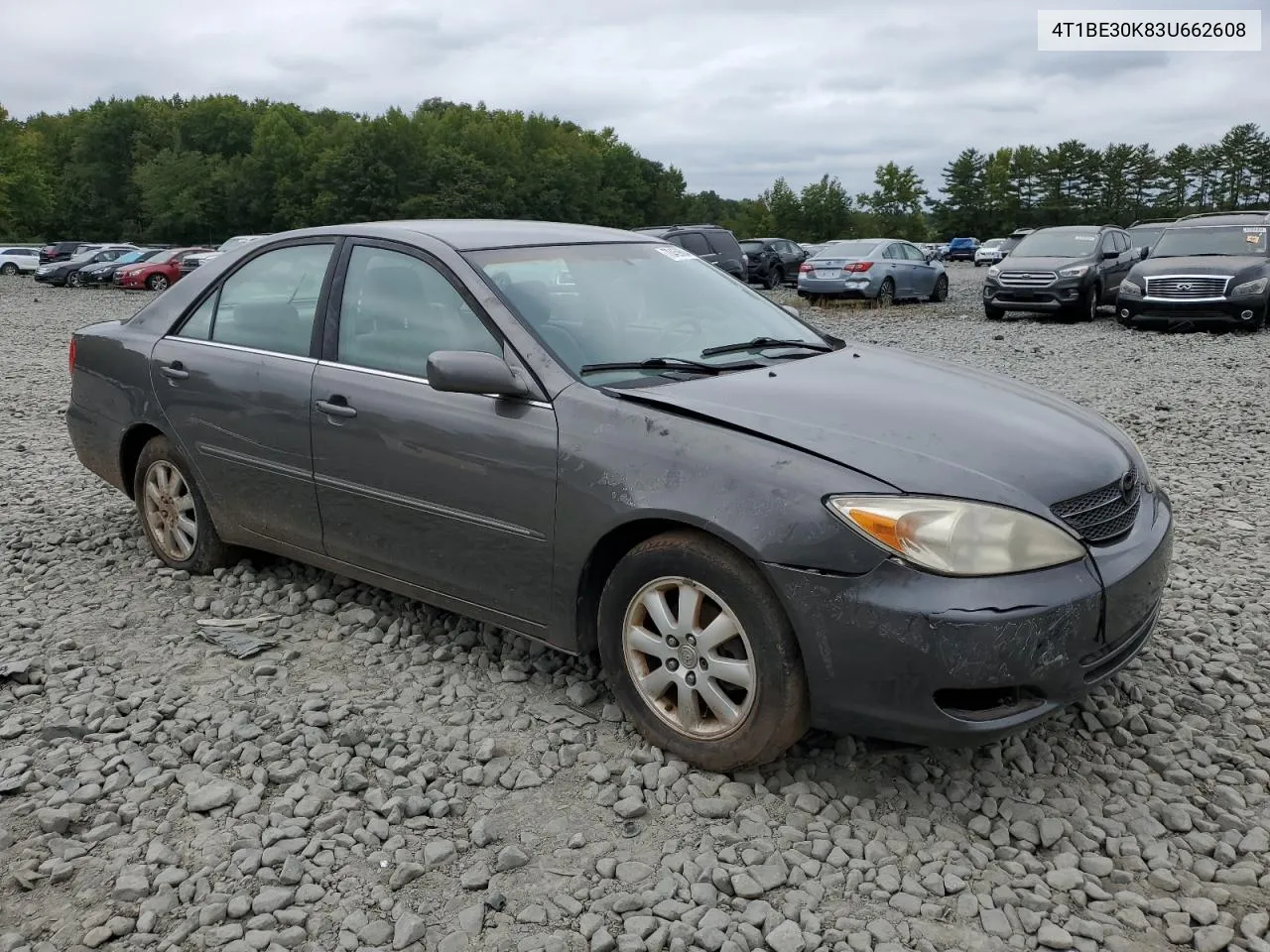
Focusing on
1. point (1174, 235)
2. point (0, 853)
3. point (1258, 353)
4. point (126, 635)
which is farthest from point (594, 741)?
point (1174, 235)

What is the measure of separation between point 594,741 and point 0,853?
1.69 meters

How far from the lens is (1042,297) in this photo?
58.7 ft

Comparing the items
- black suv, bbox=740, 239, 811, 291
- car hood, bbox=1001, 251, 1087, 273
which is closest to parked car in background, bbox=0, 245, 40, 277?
black suv, bbox=740, 239, 811, 291

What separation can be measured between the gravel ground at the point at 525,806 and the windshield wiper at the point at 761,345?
1.25 metres

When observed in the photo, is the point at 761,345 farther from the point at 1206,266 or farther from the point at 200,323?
the point at 1206,266

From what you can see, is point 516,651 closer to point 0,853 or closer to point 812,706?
point 812,706

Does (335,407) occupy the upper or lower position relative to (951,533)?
upper

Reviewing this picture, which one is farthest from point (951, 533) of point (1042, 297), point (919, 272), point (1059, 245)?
point (919, 272)

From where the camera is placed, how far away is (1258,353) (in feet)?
44.0

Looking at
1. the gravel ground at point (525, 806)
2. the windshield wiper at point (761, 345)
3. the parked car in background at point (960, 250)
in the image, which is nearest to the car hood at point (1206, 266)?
the gravel ground at point (525, 806)

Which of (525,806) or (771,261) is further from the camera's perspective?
(771,261)

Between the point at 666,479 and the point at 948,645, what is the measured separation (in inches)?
35.6

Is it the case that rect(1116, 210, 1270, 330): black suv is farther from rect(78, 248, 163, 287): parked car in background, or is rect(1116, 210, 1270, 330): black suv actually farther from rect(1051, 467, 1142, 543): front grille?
rect(78, 248, 163, 287): parked car in background

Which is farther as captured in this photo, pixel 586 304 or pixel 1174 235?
pixel 1174 235
